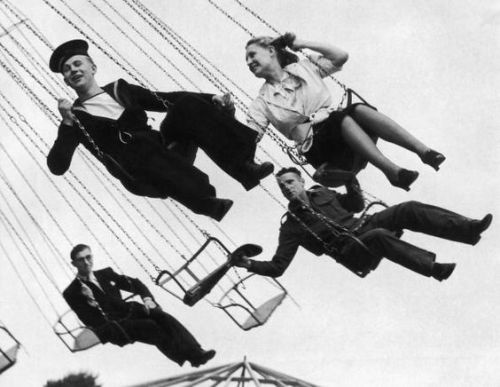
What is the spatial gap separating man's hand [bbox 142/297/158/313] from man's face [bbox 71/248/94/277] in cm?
71

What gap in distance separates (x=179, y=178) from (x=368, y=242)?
1768 millimetres

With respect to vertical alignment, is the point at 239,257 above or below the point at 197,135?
below

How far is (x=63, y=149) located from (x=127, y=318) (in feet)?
7.29

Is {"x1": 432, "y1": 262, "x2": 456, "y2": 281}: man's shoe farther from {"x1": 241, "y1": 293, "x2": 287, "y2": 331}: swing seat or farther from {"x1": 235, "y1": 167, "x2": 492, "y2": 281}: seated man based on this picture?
{"x1": 241, "y1": 293, "x2": 287, "y2": 331}: swing seat

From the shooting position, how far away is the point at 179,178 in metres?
9.71

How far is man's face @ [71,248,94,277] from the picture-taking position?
11.6m

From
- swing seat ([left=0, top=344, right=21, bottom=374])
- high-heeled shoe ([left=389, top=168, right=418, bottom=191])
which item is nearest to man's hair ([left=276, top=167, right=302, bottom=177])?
high-heeled shoe ([left=389, top=168, right=418, bottom=191])

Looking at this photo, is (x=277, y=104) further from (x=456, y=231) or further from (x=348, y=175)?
(x=456, y=231)

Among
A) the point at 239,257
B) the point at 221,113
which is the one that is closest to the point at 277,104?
the point at 221,113

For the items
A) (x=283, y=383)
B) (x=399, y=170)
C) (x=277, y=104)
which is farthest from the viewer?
(x=283, y=383)

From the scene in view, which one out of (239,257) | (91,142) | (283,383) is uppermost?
(91,142)

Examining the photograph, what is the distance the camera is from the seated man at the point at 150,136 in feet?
31.5

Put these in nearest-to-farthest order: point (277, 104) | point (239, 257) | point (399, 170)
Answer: point (399, 170), point (239, 257), point (277, 104)

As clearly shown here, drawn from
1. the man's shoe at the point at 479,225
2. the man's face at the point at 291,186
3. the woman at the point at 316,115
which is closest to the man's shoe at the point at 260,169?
the woman at the point at 316,115
